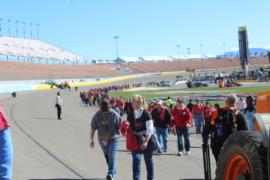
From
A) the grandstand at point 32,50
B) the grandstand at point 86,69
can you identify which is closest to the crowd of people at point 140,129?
the grandstand at point 86,69

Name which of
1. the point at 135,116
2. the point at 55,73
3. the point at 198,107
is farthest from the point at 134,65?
the point at 135,116

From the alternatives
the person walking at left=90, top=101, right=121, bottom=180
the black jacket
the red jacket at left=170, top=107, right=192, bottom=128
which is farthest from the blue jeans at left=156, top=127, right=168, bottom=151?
the person walking at left=90, top=101, right=121, bottom=180

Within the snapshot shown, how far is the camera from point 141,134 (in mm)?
7477

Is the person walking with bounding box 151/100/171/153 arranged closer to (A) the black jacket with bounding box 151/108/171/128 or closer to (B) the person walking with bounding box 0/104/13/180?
(A) the black jacket with bounding box 151/108/171/128

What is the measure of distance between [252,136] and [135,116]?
11.9 ft

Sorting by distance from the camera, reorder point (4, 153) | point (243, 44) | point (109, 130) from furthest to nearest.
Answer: point (243, 44) < point (109, 130) < point (4, 153)

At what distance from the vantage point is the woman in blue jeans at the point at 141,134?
24.3ft

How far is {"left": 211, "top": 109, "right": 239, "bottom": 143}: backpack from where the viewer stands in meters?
6.58

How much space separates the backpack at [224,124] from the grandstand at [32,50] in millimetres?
138602

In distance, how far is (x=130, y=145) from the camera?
24.6 ft

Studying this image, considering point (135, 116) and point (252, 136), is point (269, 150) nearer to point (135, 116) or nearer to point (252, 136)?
point (252, 136)

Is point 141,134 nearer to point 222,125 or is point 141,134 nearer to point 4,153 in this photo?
point 222,125

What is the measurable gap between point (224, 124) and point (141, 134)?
1.42 m

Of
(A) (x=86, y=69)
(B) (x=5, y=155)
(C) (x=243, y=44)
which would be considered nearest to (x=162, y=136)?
(B) (x=5, y=155)
